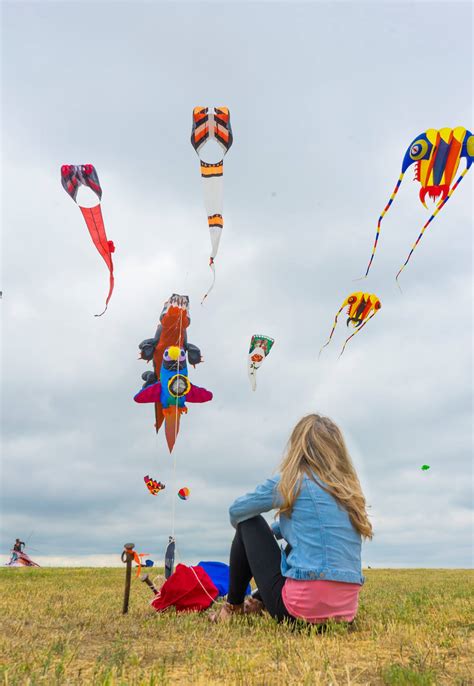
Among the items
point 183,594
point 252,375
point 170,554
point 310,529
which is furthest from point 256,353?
point 310,529

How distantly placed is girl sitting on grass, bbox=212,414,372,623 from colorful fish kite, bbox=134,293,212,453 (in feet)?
19.9

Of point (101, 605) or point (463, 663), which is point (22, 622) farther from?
point (463, 663)

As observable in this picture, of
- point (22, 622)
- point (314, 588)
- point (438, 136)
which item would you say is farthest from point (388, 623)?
point (438, 136)

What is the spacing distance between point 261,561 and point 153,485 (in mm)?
7807

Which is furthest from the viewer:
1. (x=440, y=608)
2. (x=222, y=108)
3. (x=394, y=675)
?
(x=222, y=108)

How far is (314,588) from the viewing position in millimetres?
4203

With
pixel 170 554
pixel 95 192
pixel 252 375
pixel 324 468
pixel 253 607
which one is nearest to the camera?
pixel 324 468

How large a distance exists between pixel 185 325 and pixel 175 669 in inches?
337

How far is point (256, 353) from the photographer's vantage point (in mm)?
12711

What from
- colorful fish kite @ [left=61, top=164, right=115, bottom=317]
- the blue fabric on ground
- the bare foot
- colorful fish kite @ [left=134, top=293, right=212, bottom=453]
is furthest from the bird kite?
colorful fish kite @ [left=61, top=164, right=115, bottom=317]

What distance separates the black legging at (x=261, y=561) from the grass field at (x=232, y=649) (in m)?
0.16

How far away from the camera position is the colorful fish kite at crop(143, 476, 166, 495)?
11.9 meters

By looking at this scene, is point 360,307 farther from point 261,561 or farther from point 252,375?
point 261,561

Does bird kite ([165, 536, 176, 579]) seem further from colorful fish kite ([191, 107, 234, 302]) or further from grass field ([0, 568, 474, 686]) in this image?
colorful fish kite ([191, 107, 234, 302])
